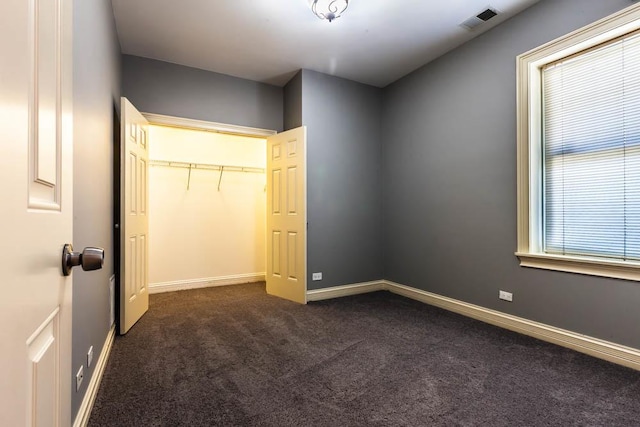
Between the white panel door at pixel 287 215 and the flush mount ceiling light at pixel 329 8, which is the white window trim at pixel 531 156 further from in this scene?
the white panel door at pixel 287 215

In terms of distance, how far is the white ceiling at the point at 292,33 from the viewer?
102 inches

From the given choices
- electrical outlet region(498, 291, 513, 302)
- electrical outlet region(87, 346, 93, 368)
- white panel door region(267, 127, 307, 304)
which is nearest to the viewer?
electrical outlet region(87, 346, 93, 368)

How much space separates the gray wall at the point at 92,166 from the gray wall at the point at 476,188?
124 inches

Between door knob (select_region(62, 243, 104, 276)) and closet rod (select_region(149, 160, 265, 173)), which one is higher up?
closet rod (select_region(149, 160, 265, 173))

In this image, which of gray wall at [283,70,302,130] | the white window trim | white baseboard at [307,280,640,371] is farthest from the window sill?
gray wall at [283,70,302,130]

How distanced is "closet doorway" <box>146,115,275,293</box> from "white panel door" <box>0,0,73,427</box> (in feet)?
10.8

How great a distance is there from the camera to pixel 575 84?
2.42 m

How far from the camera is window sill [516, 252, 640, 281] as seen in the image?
2.07 meters

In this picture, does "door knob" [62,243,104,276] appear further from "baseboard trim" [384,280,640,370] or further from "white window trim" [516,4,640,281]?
"baseboard trim" [384,280,640,370]

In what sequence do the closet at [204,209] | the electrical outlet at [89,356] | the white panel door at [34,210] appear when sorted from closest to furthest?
the white panel door at [34,210] → the electrical outlet at [89,356] → the closet at [204,209]

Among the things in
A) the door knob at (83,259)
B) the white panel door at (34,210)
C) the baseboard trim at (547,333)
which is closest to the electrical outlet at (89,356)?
the white panel door at (34,210)

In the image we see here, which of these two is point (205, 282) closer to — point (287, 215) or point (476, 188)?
point (287, 215)

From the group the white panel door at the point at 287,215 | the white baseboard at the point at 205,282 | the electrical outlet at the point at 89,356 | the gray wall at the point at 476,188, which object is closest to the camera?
the electrical outlet at the point at 89,356

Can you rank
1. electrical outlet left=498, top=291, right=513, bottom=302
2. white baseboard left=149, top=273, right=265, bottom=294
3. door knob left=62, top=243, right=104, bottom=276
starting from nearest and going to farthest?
door knob left=62, top=243, right=104, bottom=276 → electrical outlet left=498, top=291, right=513, bottom=302 → white baseboard left=149, top=273, right=265, bottom=294
